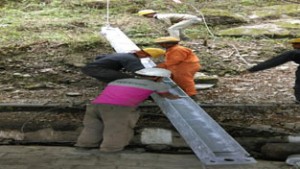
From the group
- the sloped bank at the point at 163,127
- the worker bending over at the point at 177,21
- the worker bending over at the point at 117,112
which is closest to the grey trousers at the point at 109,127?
the worker bending over at the point at 117,112

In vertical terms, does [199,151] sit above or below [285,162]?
above

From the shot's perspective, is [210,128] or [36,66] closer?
[210,128]

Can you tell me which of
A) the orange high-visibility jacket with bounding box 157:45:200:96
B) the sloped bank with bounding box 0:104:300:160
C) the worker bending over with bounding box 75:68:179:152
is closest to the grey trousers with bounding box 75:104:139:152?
the worker bending over with bounding box 75:68:179:152

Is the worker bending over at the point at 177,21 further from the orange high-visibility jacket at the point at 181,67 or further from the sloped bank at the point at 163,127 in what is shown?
the sloped bank at the point at 163,127

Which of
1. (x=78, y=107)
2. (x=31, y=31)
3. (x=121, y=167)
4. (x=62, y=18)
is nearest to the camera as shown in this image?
(x=121, y=167)

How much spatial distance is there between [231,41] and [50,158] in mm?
5453

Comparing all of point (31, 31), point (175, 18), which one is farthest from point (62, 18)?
point (175, 18)

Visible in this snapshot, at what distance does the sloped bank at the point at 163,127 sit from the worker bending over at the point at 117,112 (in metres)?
0.24

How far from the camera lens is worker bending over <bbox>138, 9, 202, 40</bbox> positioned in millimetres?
9586

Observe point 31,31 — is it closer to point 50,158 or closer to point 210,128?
point 50,158

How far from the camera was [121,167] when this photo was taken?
4980 millimetres

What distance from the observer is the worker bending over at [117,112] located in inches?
216

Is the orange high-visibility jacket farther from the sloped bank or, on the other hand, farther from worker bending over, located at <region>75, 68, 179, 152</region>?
worker bending over, located at <region>75, 68, 179, 152</region>

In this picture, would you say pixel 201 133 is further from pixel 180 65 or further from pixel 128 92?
pixel 180 65
